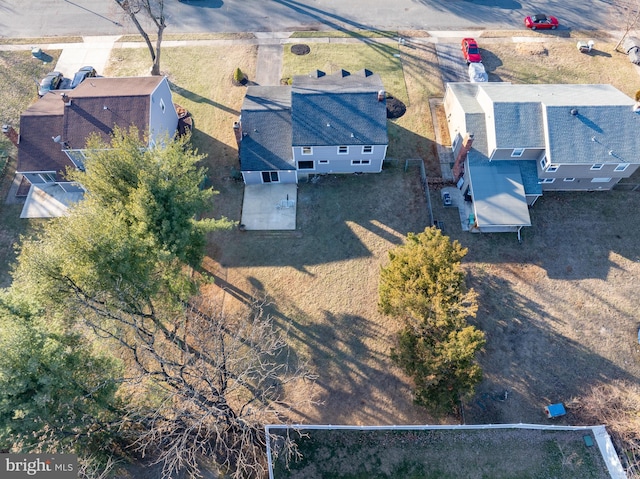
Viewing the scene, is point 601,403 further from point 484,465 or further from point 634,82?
point 634,82

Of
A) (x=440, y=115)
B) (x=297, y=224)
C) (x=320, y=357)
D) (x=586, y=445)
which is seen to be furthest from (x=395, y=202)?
(x=586, y=445)

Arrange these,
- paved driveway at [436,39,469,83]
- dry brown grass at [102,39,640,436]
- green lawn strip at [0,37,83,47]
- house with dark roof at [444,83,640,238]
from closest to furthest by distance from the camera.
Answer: dry brown grass at [102,39,640,436]
house with dark roof at [444,83,640,238]
paved driveway at [436,39,469,83]
green lawn strip at [0,37,83,47]

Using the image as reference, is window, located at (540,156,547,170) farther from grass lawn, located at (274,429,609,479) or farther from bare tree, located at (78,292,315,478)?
bare tree, located at (78,292,315,478)

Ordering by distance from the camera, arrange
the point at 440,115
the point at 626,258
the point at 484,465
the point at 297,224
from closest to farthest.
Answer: the point at 484,465 → the point at 626,258 → the point at 297,224 → the point at 440,115

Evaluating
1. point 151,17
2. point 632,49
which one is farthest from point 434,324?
point 632,49

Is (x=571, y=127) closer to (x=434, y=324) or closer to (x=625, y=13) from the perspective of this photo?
(x=434, y=324)

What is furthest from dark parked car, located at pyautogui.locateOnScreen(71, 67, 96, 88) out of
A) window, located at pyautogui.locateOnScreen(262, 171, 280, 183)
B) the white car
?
the white car

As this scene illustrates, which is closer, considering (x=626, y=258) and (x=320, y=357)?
(x=320, y=357)
